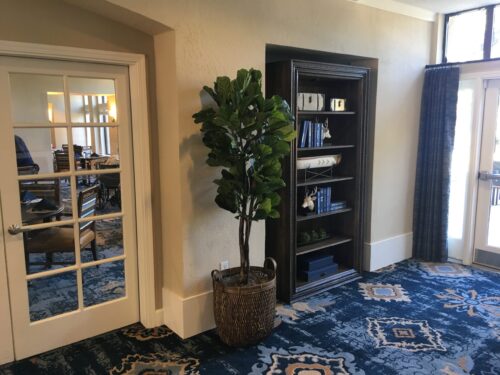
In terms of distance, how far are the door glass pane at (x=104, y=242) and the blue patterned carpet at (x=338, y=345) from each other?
61 cm

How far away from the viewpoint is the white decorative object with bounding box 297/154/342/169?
146 inches

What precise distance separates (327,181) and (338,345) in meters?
1.53

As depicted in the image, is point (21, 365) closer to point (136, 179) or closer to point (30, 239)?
point (30, 239)

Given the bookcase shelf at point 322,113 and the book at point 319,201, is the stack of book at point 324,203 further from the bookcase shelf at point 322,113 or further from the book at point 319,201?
the bookcase shelf at point 322,113

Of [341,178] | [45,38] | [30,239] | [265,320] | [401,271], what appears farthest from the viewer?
[401,271]

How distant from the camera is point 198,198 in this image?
120 inches

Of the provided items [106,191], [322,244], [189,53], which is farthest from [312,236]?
[189,53]

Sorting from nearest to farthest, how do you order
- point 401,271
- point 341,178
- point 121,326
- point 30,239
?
1. point 30,239
2. point 121,326
3. point 341,178
4. point 401,271

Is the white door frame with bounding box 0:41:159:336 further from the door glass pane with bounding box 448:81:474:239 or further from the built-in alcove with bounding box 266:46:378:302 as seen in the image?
the door glass pane with bounding box 448:81:474:239

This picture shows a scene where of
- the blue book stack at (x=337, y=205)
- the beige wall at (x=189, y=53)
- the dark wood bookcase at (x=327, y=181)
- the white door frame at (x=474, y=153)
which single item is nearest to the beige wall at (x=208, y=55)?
the beige wall at (x=189, y=53)

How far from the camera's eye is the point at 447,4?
4.33 metres

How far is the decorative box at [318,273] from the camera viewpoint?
3.90 m

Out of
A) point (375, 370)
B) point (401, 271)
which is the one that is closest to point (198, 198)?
point (375, 370)

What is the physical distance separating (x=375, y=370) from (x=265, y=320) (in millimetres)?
786
